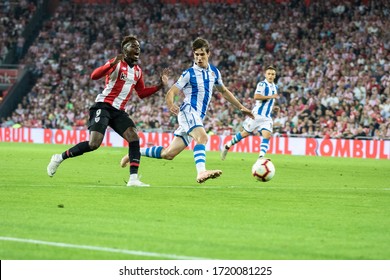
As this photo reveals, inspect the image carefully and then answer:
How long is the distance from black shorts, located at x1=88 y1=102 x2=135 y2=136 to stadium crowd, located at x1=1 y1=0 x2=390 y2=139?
19.6 metres

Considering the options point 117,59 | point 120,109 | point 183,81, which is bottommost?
point 120,109

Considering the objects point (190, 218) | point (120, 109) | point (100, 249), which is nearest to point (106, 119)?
point (120, 109)

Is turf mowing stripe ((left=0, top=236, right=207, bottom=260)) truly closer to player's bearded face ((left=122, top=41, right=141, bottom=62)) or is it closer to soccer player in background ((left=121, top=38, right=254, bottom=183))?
soccer player in background ((left=121, top=38, right=254, bottom=183))

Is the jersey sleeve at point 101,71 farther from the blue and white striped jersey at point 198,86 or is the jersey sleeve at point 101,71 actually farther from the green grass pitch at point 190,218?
the green grass pitch at point 190,218

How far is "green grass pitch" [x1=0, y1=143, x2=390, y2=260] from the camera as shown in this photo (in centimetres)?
862

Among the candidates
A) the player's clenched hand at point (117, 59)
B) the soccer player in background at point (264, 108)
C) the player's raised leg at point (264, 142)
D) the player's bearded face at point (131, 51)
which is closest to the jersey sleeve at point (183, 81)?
the player's bearded face at point (131, 51)

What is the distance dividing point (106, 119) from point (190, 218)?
519 centimetres

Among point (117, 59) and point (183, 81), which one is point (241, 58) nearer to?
point (183, 81)

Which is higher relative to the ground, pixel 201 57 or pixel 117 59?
pixel 201 57

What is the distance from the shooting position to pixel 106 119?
16.0 meters

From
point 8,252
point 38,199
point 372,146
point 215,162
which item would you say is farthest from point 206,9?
point 8,252

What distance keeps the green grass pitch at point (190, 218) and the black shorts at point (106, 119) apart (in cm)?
101

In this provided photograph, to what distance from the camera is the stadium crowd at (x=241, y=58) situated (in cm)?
3675

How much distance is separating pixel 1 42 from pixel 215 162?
1177 inches
